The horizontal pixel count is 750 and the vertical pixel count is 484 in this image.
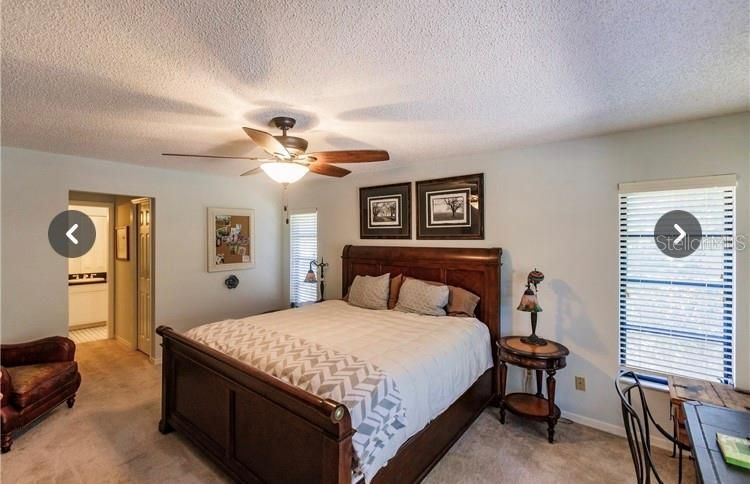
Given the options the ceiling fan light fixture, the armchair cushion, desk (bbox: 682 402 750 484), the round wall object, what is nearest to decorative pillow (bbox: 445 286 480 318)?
desk (bbox: 682 402 750 484)

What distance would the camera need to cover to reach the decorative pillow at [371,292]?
3722 millimetres

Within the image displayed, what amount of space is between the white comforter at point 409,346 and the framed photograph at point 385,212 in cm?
110

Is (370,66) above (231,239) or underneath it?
above

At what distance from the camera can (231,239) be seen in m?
4.90

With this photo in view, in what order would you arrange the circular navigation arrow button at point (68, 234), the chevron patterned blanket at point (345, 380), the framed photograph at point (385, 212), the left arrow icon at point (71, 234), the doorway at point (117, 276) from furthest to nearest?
the doorway at point (117, 276), the framed photograph at point (385, 212), the left arrow icon at point (71, 234), the circular navigation arrow button at point (68, 234), the chevron patterned blanket at point (345, 380)

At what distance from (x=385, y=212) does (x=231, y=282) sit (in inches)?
97.1

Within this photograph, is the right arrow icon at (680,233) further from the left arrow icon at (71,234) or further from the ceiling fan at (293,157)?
the left arrow icon at (71,234)

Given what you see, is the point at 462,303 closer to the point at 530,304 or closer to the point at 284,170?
the point at 530,304

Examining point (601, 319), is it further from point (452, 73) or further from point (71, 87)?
point (71, 87)

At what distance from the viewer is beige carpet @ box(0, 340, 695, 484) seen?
225 cm

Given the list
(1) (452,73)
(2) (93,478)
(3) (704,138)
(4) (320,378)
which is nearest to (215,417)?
(2) (93,478)

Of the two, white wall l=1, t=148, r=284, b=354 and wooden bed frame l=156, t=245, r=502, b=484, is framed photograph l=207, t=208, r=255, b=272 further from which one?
wooden bed frame l=156, t=245, r=502, b=484

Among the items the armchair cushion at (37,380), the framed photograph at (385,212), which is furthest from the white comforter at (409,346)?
the armchair cushion at (37,380)

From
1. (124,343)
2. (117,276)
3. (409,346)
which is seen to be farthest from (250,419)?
(117,276)
